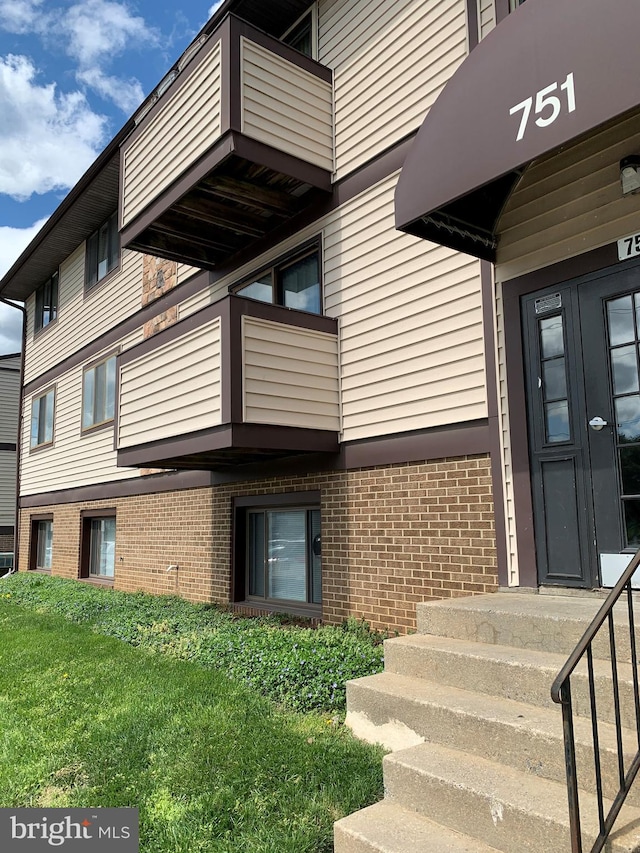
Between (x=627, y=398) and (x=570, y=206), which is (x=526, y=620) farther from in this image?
(x=570, y=206)

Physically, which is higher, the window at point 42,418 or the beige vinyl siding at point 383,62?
the beige vinyl siding at point 383,62

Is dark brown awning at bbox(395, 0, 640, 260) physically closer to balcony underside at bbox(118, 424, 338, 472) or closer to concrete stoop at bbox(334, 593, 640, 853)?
balcony underside at bbox(118, 424, 338, 472)

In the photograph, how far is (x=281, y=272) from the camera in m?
8.47

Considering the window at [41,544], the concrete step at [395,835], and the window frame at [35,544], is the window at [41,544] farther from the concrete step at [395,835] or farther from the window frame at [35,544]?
the concrete step at [395,835]

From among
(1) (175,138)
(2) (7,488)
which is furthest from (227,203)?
(2) (7,488)

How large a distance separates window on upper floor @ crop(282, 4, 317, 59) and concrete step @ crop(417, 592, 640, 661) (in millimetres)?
6947

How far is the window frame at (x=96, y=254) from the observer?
44.2ft

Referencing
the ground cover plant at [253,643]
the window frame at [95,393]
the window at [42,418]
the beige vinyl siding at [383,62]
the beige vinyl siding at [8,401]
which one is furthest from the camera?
the beige vinyl siding at [8,401]

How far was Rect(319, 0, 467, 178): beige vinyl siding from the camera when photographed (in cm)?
636

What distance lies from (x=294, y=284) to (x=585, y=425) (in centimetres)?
456

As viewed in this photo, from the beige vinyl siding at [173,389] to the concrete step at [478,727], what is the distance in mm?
3202

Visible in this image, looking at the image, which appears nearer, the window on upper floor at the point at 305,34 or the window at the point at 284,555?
the window at the point at 284,555

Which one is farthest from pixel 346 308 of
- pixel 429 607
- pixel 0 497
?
pixel 0 497

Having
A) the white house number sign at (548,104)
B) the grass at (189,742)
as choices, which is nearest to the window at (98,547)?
the grass at (189,742)
